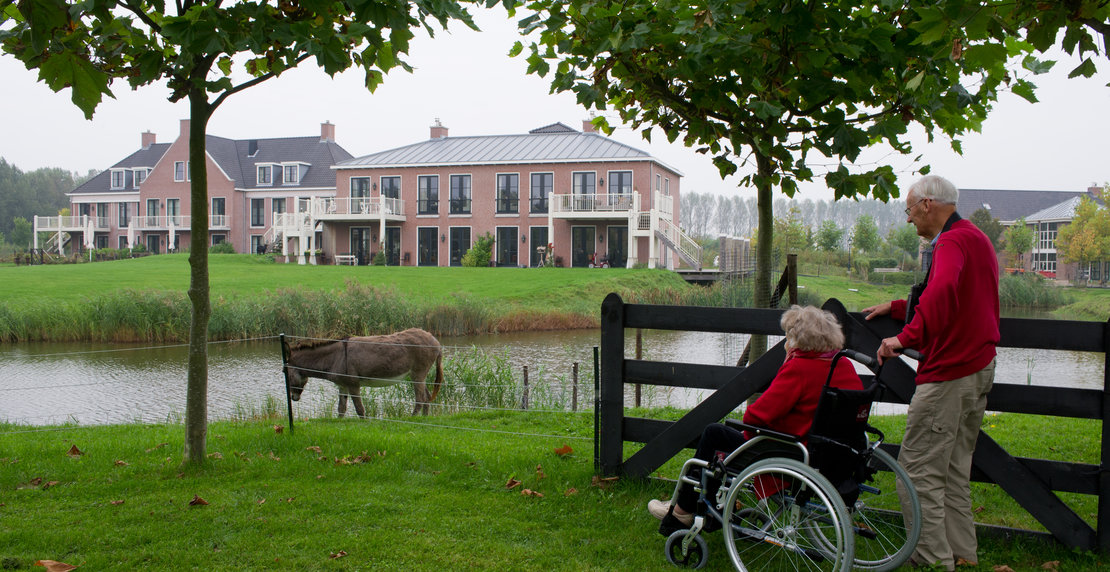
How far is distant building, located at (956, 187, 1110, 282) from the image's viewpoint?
48.1 metres

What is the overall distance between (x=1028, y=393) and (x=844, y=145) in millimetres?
1780

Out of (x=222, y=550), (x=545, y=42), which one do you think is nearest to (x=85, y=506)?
(x=222, y=550)

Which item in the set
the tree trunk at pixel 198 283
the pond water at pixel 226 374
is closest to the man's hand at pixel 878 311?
the tree trunk at pixel 198 283

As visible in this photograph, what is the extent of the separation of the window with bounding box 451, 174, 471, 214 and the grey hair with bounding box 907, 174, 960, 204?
133 feet

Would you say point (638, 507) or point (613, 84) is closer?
point (638, 507)

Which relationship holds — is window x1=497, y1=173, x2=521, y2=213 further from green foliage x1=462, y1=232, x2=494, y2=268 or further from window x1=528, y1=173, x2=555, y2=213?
green foliage x1=462, y1=232, x2=494, y2=268

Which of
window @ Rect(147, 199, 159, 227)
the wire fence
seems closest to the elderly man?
the wire fence

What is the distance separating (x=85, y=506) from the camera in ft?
15.2

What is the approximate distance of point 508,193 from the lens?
1677 inches

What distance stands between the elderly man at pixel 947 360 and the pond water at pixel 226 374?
20.7ft

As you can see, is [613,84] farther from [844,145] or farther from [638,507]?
[638,507]

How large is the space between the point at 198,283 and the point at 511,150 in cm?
3972

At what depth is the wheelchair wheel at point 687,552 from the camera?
370 cm

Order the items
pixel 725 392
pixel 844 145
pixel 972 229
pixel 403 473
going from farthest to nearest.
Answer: pixel 403 473
pixel 844 145
pixel 725 392
pixel 972 229
